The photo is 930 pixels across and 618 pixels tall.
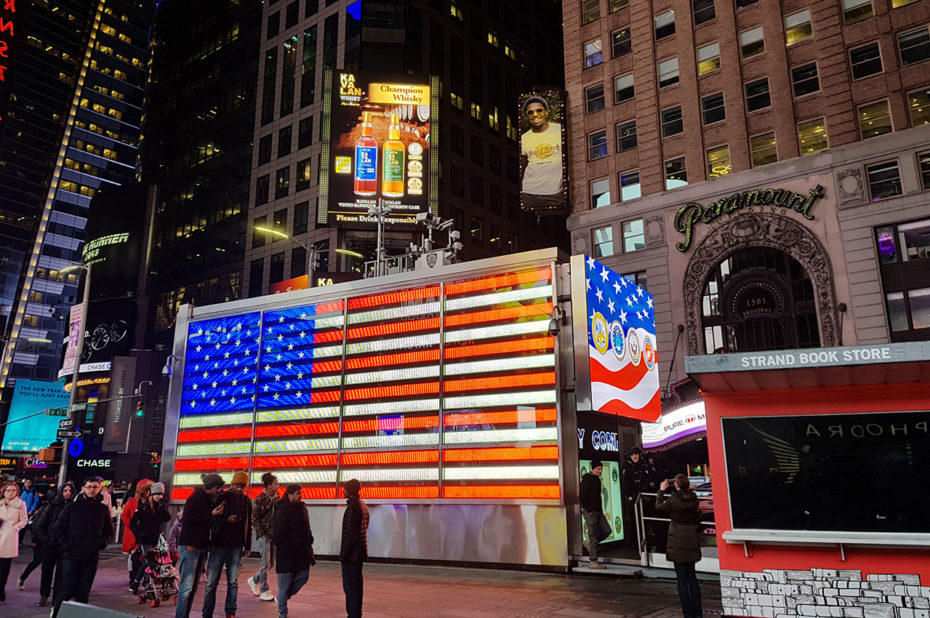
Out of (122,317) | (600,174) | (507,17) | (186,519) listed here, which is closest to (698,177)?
(600,174)


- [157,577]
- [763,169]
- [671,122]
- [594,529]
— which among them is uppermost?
[671,122]

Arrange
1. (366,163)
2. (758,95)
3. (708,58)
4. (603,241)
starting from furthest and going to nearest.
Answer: (603,241)
(366,163)
(708,58)
(758,95)

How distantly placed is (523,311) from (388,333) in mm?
4281

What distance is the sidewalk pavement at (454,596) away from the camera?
443 inches

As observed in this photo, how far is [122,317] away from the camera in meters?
75.9

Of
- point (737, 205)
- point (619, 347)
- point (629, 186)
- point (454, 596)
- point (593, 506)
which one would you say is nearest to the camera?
point (454, 596)

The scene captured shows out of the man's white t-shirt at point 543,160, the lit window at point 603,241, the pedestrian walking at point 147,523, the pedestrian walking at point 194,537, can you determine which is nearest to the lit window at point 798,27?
the man's white t-shirt at point 543,160

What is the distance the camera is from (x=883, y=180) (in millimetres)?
33219

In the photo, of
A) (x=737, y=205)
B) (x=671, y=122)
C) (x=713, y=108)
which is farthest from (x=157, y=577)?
(x=713, y=108)

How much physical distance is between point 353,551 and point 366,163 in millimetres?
34585

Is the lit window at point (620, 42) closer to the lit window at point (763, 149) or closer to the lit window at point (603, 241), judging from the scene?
the lit window at point (763, 149)

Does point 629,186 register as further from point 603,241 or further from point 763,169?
point 763,169

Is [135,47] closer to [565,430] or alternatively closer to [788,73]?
[788,73]

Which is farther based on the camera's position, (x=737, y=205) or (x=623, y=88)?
(x=623, y=88)
